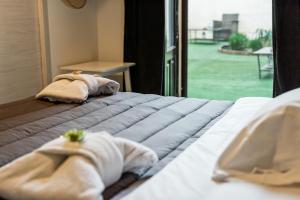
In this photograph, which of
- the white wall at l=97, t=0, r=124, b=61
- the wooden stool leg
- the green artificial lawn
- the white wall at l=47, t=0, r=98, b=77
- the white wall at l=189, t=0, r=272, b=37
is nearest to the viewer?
the white wall at l=47, t=0, r=98, b=77

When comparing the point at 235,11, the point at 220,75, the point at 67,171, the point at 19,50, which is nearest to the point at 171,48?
the point at 235,11

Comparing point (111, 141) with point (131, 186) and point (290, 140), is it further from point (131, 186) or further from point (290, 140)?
point (290, 140)

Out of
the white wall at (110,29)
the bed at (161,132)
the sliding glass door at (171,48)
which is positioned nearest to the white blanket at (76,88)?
the bed at (161,132)

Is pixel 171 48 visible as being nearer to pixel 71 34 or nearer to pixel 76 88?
pixel 71 34

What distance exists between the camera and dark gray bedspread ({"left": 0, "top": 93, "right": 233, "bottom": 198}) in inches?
68.2

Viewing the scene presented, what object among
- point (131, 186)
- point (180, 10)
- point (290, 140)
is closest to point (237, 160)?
point (290, 140)

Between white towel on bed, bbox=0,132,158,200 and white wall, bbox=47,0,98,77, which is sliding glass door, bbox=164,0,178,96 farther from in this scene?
white towel on bed, bbox=0,132,158,200

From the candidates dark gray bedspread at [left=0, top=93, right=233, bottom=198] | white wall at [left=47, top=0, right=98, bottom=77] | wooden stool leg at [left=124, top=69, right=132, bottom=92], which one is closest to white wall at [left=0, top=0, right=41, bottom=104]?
white wall at [left=47, top=0, right=98, bottom=77]

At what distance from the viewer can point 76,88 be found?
259 cm

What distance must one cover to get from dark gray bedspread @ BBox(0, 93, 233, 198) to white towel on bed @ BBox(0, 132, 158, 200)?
0.73 ft

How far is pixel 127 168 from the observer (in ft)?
4.63

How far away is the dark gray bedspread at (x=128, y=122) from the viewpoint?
1731 mm

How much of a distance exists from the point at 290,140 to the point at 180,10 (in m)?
3.30

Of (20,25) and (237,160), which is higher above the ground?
(20,25)
